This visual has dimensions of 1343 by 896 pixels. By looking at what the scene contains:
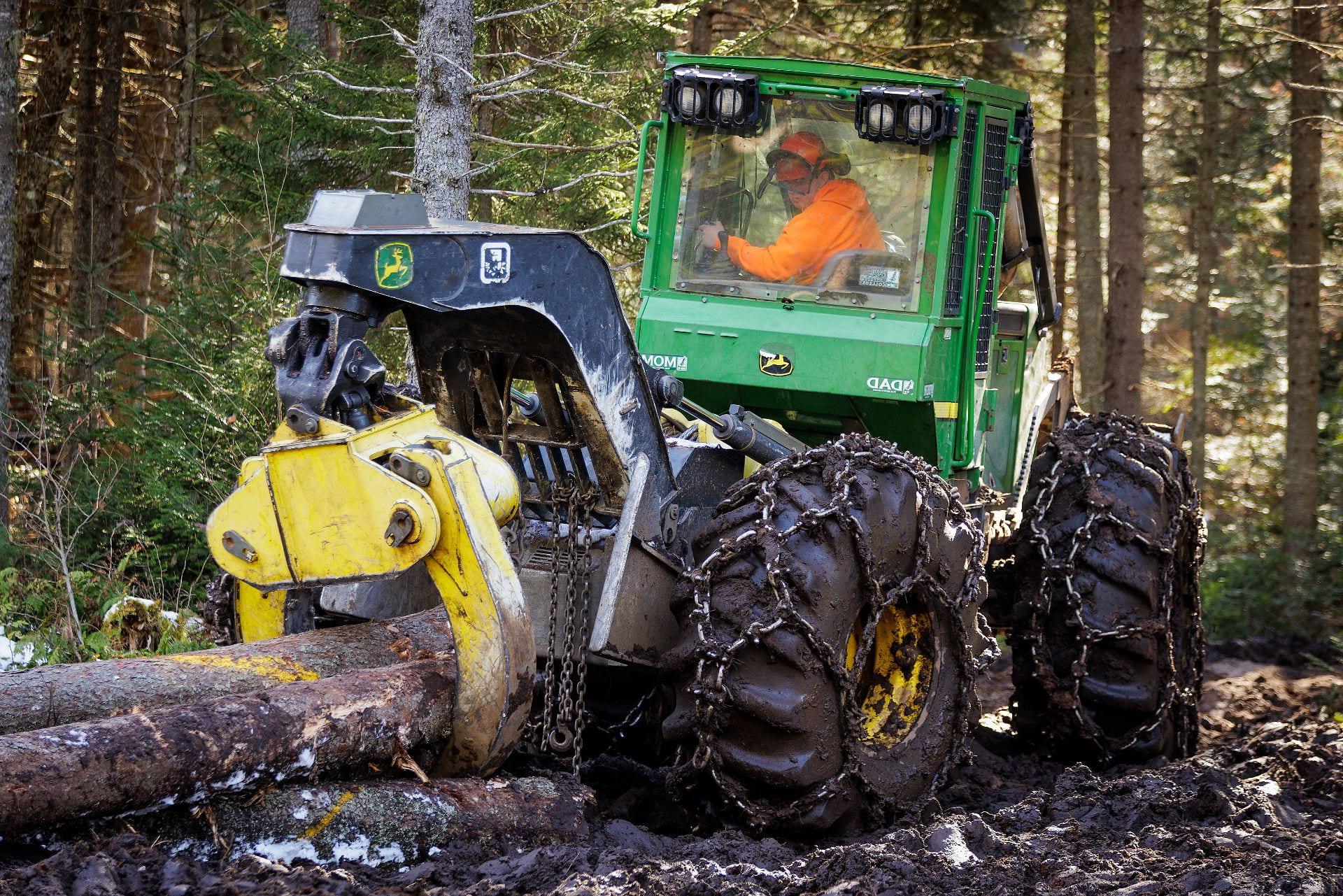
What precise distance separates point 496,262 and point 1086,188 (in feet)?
47.8

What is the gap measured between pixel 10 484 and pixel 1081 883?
9.58m

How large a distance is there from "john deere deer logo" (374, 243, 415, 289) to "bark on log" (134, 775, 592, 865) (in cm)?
159

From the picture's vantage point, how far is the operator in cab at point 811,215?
658cm

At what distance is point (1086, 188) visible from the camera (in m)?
17.6

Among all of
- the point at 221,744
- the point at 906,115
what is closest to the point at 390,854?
the point at 221,744

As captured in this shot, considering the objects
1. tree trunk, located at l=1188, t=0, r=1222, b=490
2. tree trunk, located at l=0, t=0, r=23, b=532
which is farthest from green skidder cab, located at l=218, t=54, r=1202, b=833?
tree trunk, located at l=1188, t=0, r=1222, b=490

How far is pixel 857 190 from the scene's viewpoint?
657cm

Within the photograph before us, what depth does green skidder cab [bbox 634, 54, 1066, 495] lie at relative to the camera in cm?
635

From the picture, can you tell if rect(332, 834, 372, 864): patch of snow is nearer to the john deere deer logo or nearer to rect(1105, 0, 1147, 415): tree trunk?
the john deere deer logo

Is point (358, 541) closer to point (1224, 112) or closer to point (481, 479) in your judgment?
point (481, 479)

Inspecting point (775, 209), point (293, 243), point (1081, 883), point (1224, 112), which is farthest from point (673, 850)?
point (1224, 112)

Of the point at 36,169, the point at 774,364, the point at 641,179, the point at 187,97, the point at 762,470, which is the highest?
the point at 187,97

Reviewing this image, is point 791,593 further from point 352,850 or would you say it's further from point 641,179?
point 641,179

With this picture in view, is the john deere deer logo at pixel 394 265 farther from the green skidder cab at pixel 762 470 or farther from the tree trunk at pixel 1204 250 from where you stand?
the tree trunk at pixel 1204 250
